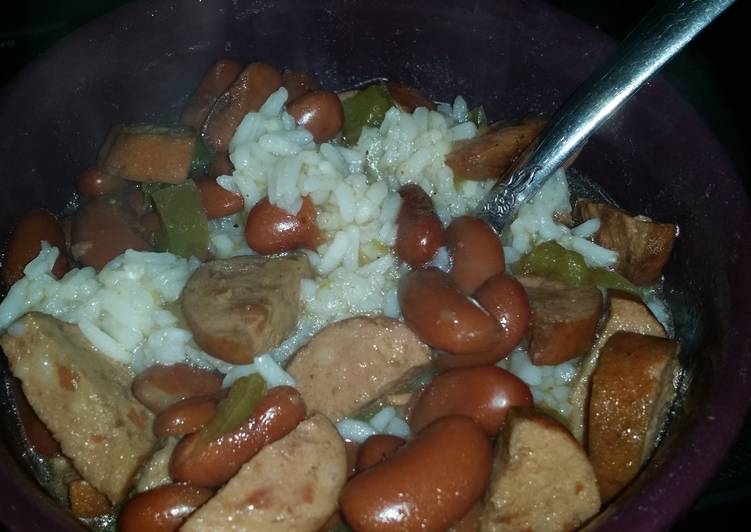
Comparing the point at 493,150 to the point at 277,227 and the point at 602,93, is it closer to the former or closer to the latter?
the point at 602,93

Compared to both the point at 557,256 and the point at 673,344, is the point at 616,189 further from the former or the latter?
the point at 673,344

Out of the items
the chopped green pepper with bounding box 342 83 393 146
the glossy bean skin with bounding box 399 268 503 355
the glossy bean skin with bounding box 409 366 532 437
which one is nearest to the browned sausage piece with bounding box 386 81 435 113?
the chopped green pepper with bounding box 342 83 393 146

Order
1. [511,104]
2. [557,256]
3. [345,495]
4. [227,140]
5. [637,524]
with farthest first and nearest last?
[511,104]
[227,140]
[557,256]
[345,495]
[637,524]

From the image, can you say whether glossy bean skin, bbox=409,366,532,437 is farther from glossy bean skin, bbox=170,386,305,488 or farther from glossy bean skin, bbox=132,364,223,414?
glossy bean skin, bbox=132,364,223,414

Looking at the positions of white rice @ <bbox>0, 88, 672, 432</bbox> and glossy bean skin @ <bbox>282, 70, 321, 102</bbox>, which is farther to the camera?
glossy bean skin @ <bbox>282, 70, 321, 102</bbox>

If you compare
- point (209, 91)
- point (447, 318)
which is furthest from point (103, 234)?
point (447, 318)

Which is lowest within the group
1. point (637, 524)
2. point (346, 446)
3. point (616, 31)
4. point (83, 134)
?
point (346, 446)

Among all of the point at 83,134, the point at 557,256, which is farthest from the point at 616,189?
the point at 83,134
